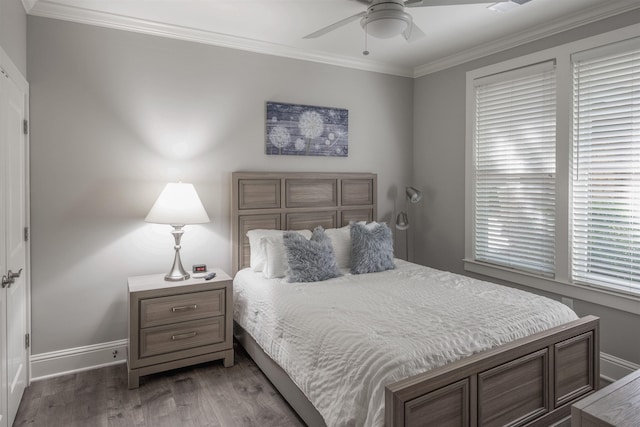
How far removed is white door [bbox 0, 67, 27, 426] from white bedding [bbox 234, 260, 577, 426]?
57.7 inches

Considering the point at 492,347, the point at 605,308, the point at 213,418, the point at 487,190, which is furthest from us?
the point at 487,190

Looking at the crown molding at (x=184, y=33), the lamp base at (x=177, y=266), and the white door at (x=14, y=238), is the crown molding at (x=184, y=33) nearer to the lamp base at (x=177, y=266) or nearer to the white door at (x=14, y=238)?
the white door at (x=14, y=238)

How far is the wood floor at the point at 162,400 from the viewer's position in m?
2.42

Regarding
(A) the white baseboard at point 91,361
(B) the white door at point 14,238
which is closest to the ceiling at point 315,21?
(B) the white door at point 14,238

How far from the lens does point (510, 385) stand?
2023 millimetres

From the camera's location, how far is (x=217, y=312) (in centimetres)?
309

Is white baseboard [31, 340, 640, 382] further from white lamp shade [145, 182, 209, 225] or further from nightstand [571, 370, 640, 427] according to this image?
nightstand [571, 370, 640, 427]

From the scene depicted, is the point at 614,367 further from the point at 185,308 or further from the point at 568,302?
the point at 185,308

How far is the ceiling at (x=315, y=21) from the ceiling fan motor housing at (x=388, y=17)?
47cm

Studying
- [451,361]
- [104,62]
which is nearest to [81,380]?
[104,62]

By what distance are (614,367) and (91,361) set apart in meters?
4.03

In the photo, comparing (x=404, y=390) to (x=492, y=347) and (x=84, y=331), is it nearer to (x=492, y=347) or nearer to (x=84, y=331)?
(x=492, y=347)

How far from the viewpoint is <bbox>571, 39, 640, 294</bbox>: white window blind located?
9.35ft

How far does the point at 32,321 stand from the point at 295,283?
1.96 m
